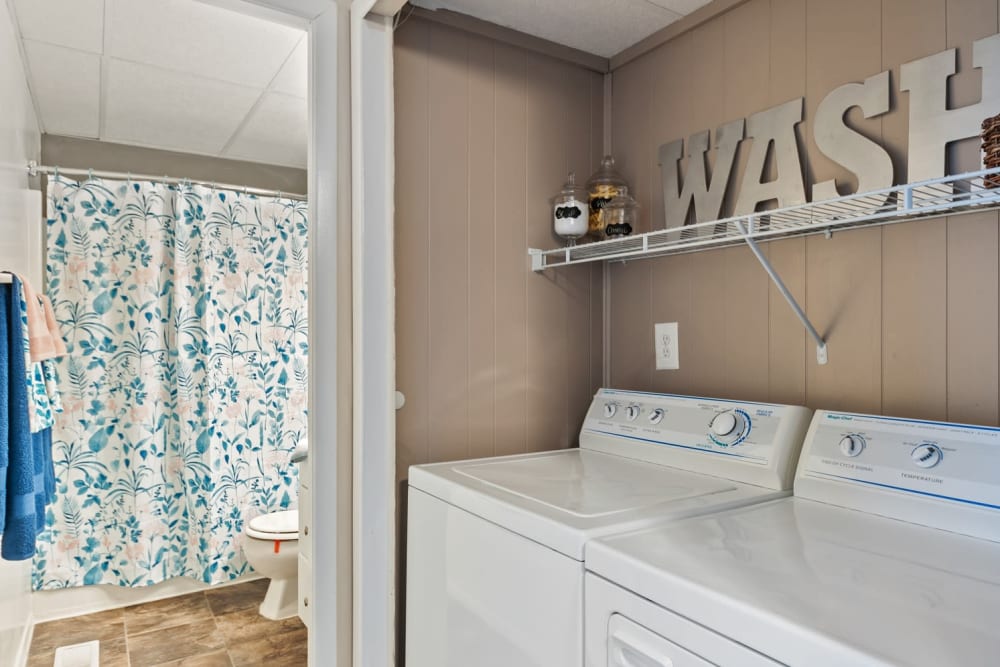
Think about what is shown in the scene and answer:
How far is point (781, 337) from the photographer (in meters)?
1.43

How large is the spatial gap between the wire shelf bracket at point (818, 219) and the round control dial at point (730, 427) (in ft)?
0.69

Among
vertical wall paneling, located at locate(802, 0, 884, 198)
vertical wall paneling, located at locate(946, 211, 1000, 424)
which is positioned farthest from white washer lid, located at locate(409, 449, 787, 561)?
vertical wall paneling, located at locate(802, 0, 884, 198)

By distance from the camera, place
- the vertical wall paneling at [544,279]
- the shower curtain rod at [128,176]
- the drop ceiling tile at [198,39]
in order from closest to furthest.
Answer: the vertical wall paneling at [544,279] → the drop ceiling tile at [198,39] → the shower curtain rod at [128,176]

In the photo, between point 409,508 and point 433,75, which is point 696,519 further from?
point 433,75

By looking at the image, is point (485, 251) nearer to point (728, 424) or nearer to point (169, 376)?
point (728, 424)

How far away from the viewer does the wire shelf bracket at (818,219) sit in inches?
39.0

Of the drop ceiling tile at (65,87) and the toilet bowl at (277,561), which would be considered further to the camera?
the toilet bowl at (277,561)

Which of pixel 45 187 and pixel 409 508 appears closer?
pixel 409 508

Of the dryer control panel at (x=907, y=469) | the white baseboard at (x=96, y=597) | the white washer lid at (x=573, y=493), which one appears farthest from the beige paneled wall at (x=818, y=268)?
the white baseboard at (x=96, y=597)

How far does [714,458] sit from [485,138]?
994 mm

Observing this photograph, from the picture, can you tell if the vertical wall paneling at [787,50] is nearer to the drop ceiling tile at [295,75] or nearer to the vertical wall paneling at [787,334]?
the vertical wall paneling at [787,334]

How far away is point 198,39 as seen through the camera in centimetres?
219

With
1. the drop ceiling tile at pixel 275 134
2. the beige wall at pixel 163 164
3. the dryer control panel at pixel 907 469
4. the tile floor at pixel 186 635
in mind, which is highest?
the drop ceiling tile at pixel 275 134

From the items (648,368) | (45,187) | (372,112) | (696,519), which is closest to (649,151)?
(648,368)
